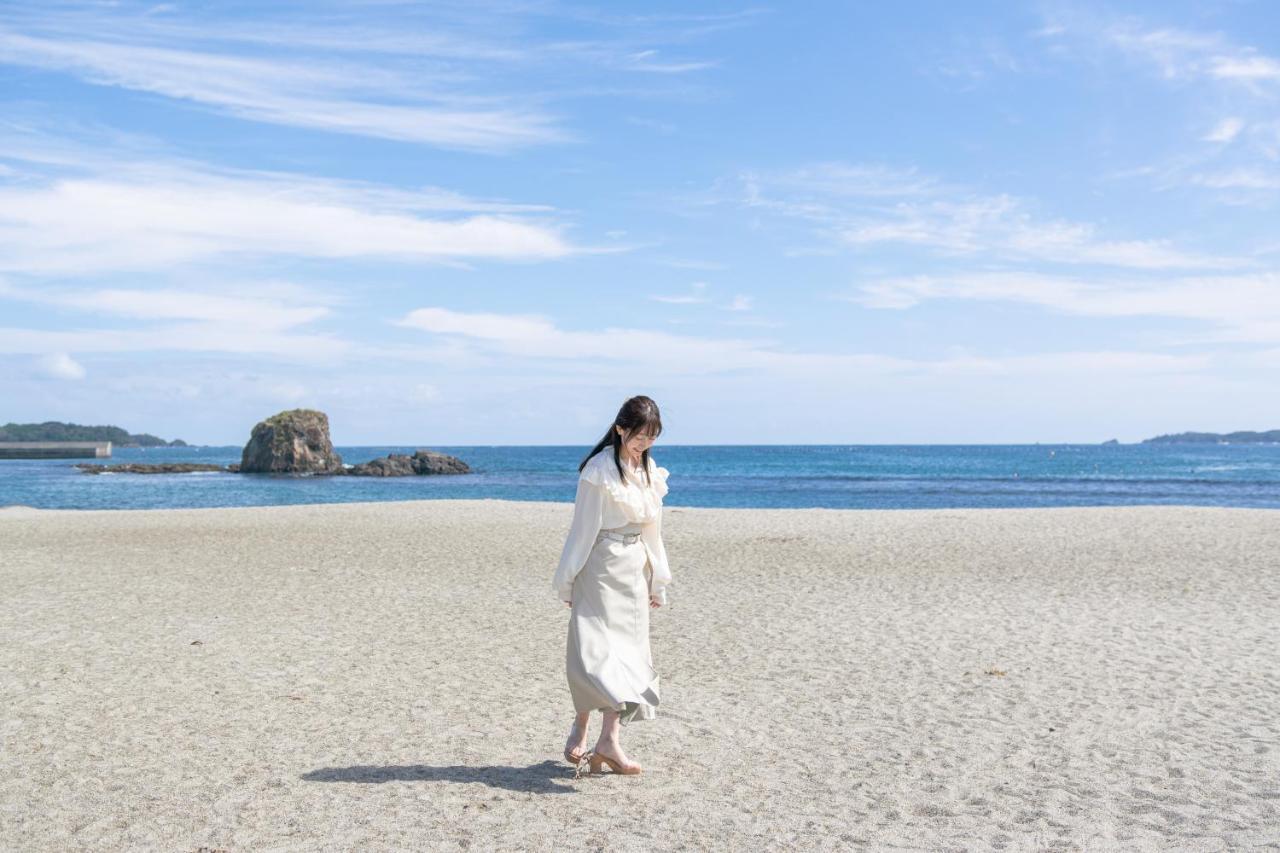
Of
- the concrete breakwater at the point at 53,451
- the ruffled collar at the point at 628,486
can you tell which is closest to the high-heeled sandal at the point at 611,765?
the ruffled collar at the point at 628,486

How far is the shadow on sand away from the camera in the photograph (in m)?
5.57

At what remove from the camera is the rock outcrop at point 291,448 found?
6625 centimetres

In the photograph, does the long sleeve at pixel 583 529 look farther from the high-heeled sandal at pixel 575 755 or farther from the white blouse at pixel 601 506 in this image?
the high-heeled sandal at pixel 575 755

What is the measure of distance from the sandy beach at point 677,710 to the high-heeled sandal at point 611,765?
0.06m

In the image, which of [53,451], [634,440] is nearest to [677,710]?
[634,440]

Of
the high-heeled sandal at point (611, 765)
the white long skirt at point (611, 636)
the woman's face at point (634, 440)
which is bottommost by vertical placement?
the high-heeled sandal at point (611, 765)

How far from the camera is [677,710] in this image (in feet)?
23.6

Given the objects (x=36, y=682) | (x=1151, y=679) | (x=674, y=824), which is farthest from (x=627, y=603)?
(x=36, y=682)

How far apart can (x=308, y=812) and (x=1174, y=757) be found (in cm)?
455

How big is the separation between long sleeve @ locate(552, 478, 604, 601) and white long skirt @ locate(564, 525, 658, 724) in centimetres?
8

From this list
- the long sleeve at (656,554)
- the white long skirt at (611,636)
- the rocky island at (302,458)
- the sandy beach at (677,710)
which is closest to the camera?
the sandy beach at (677,710)

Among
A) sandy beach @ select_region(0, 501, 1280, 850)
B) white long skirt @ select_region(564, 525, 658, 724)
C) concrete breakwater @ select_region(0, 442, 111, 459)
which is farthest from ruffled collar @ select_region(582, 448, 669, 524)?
concrete breakwater @ select_region(0, 442, 111, 459)

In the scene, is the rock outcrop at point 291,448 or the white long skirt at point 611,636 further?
the rock outcrop at point 291,448

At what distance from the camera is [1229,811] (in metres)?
5.09
